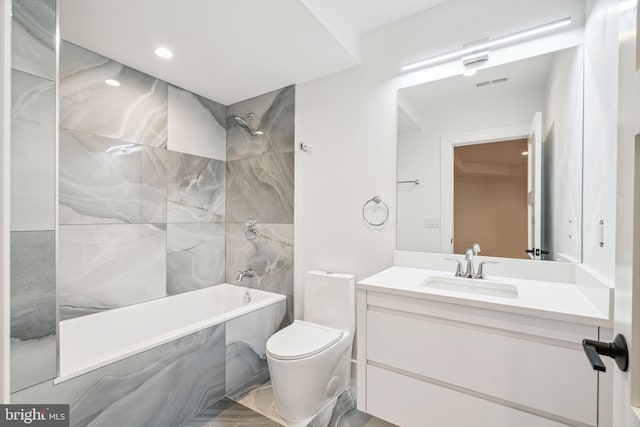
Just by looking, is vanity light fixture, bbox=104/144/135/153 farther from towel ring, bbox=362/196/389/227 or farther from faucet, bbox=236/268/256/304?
towel ring, bbox=362/196/389/227

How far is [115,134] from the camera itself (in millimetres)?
2148

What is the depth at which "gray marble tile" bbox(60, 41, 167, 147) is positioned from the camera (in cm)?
191

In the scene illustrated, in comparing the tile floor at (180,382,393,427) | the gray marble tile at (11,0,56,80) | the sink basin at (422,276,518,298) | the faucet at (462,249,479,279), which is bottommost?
the tile floor at (180,382,393,427)

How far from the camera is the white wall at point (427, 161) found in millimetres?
1761

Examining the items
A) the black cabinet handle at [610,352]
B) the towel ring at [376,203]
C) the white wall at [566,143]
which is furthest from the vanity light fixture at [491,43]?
the black cabinet handle at [610,352]

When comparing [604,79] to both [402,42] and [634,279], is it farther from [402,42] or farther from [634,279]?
[402,42]

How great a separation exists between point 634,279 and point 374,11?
6.75 ft

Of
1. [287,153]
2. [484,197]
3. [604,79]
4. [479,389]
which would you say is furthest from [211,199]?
[604,79]

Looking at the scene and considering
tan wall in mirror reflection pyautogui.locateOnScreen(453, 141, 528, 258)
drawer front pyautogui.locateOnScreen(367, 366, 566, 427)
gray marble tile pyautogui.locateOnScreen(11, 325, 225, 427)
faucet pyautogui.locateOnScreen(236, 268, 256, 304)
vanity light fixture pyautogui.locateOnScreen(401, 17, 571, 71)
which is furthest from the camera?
faucet pyautogui.locateOnScreen(236, 268, 256, 304)

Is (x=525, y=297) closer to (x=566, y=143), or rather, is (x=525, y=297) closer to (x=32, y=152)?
(x=566, y=143)

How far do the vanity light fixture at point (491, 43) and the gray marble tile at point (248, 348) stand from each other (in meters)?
2.11

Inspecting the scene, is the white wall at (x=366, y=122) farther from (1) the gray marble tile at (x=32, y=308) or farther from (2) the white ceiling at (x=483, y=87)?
(1) the gray marble tile at (x=32, y=308)

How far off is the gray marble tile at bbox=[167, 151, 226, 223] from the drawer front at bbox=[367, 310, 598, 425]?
6.54 feet

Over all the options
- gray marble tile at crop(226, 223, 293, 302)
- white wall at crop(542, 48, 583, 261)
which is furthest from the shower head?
white wall at crop(542, 48, 583, 261)
